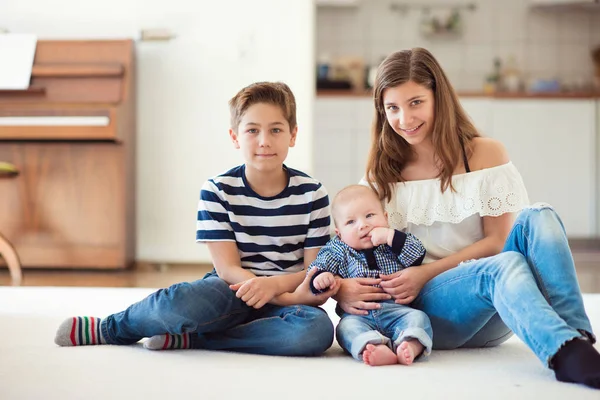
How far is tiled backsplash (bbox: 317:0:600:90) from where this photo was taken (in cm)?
536

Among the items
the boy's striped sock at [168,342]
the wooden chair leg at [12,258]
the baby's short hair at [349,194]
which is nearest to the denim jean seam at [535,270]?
the baby's short hair at [349,194]

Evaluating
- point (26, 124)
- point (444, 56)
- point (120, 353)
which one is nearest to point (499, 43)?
point (444, 56)

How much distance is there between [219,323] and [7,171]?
6.54 ft

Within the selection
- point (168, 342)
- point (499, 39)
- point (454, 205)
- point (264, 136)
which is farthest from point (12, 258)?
point (499, 39)

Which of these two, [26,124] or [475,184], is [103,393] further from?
[26,124]

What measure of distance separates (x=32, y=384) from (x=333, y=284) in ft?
1.91

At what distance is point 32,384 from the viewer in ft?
4.15

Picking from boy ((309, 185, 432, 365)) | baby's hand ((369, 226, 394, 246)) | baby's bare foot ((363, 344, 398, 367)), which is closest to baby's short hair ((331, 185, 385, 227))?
boy ((309, 185, 432, 365))

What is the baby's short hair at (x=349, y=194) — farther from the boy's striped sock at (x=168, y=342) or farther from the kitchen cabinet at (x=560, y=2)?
the kitchen cabinet at (x=560, y=2)

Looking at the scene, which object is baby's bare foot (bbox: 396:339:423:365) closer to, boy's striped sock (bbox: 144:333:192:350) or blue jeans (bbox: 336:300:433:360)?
blue jeans (bbox: 336:300:433:360)

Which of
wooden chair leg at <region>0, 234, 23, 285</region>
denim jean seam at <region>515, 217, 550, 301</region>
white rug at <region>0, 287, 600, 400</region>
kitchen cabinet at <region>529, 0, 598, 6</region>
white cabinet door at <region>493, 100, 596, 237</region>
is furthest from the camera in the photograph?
kitchen cabinet at <region>529, 0, 598, 6</region>

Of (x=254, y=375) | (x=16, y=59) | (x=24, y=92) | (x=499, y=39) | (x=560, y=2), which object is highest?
(x=560, y=2)

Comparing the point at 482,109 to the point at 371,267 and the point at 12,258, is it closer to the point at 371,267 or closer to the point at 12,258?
the point at 12,258

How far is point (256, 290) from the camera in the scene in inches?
59.3
